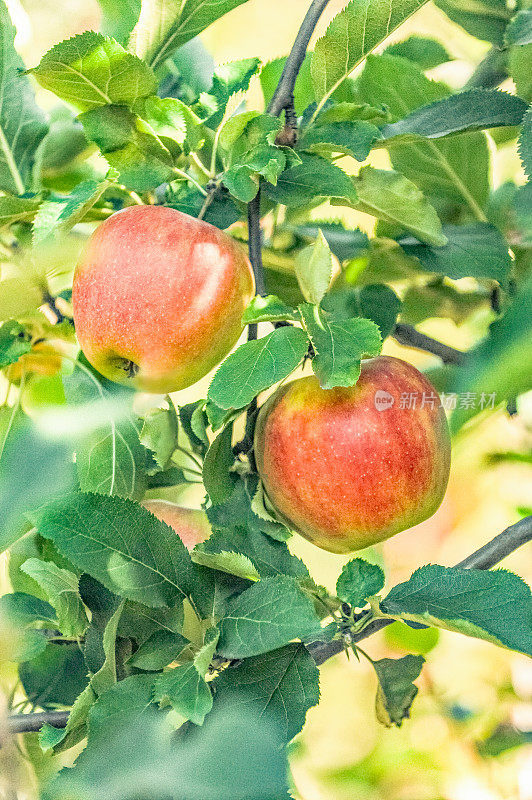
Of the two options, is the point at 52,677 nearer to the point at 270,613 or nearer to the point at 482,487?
the point at 270,613

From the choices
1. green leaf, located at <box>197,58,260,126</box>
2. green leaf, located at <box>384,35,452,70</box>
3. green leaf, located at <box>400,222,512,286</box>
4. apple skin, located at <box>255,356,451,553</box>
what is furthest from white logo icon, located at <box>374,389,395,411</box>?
green leaf, located at <box>384,35,452,70</box>

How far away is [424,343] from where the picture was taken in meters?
0.60

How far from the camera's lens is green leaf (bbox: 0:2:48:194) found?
0.55m

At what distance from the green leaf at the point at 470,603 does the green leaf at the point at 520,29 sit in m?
0.31

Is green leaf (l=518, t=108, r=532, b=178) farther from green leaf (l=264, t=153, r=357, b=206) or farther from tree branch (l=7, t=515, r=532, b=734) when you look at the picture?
tree branch (l=7, t=515, r=532, b=734)

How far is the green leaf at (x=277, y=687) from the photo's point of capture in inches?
15.8

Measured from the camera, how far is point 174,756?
374mm

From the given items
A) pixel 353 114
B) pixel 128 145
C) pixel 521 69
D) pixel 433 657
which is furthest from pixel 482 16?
pixel 433 657

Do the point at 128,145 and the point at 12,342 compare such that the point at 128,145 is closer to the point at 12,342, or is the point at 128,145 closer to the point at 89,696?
the point at 12,342

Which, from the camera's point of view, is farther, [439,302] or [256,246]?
[439,302]

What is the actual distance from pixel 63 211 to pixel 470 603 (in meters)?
0.30

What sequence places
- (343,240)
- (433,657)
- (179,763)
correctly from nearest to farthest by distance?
1. (179,763)
2. (343,240)
3. (433,657)

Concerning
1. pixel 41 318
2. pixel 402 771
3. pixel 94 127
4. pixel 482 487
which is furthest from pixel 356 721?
pixel 94 127

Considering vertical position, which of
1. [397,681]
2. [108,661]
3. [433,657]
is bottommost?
[433,657]
